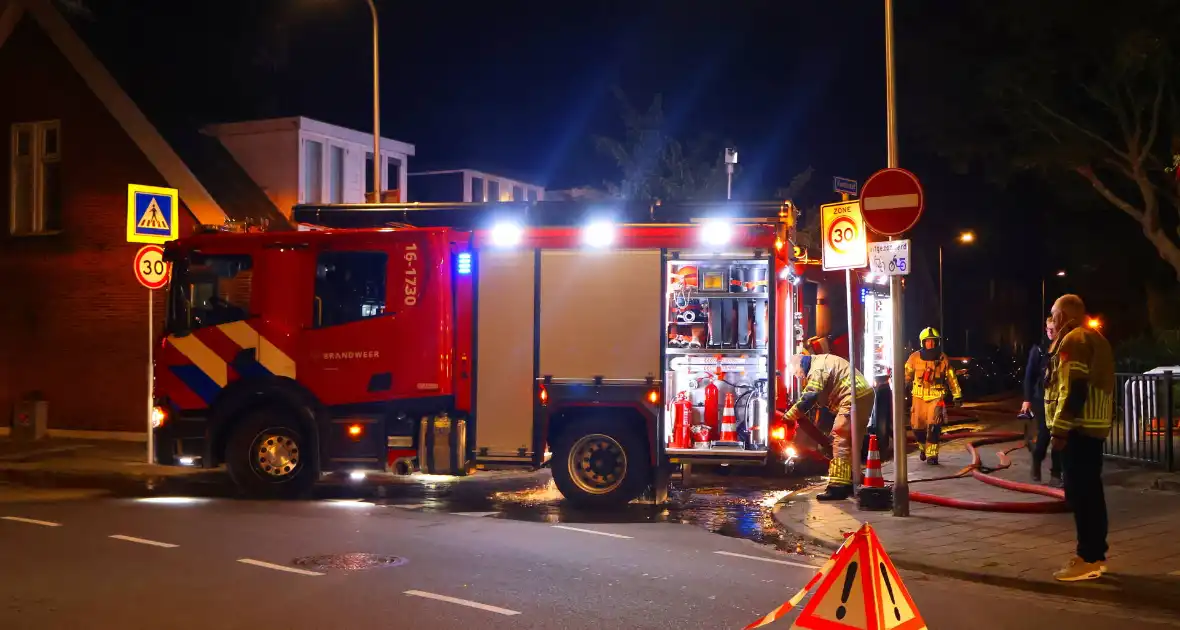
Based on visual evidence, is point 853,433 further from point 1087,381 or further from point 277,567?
point 277,567

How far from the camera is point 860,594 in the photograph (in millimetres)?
5082

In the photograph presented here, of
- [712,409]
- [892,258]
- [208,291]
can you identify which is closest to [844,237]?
[892,258]


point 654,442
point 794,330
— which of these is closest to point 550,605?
point 654,442

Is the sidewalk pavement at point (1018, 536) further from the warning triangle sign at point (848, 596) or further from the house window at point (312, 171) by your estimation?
the house window at point (312, 171)

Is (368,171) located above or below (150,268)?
above

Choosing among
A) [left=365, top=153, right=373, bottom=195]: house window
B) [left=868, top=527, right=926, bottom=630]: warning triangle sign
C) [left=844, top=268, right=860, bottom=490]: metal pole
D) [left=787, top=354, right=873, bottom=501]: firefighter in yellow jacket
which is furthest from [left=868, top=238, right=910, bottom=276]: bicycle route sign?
[left=365, top=153, right=373, bottom=195]: house window

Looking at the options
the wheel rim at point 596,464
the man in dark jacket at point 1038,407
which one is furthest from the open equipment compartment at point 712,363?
the man in dark jacket at point 1038,407

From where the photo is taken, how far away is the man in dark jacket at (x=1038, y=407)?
1229 cm

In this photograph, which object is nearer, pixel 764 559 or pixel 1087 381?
pixel 1087 381

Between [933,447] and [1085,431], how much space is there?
6739 mm

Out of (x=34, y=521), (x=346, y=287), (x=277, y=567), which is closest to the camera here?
(x=277, y=567)

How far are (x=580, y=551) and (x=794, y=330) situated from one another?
153 inches

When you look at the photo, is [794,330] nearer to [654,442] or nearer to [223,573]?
[654,442]

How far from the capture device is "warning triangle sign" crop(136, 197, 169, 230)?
15367 mm
